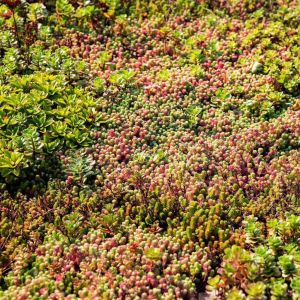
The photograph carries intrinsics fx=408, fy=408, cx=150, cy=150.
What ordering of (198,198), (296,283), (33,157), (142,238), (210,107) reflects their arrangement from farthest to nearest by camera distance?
(210,107)
(33,157)
(198,198)
(142,238)
(296,283)

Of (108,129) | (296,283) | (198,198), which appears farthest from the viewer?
(108,129)

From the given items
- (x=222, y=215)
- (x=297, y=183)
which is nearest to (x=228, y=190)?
(x=222, y=215)

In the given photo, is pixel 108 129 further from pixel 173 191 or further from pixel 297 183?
pixel 297 183

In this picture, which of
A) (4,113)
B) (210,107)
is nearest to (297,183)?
(210,107)

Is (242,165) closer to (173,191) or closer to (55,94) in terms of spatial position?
(173,191)

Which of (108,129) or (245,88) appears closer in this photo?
(108,129)

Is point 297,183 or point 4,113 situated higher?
point 4,113
